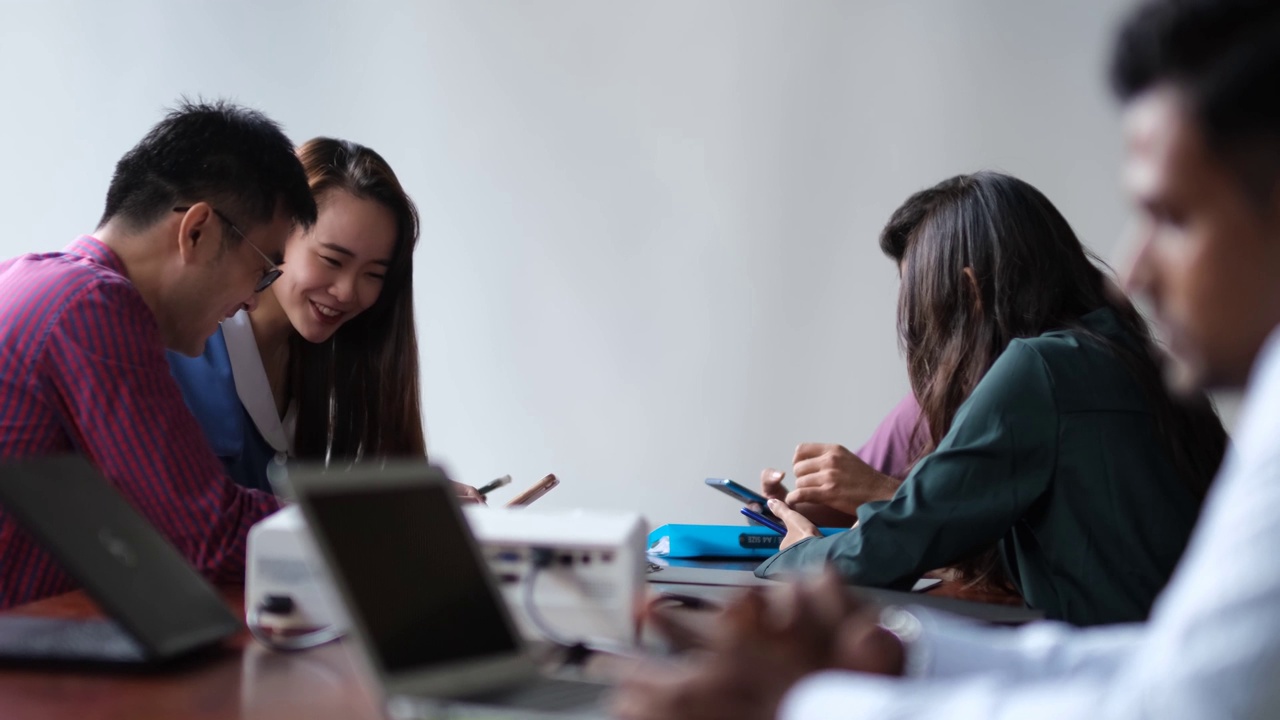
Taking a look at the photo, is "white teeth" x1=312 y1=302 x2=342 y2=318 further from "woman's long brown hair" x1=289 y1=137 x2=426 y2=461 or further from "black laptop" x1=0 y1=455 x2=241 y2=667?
"black laptop" x1=0 y1=455 x2=241 y2=667

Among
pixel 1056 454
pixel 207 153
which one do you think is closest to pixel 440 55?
pixel 207 153

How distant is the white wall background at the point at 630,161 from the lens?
3266 mm

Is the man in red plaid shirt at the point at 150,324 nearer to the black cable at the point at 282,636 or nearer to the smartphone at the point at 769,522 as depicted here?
the black cable at the point at 282,636

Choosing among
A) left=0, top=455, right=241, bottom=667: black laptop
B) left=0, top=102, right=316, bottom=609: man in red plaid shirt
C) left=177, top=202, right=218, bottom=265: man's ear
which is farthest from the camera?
left=177, top=202, right=218, bottom=265: man's ear

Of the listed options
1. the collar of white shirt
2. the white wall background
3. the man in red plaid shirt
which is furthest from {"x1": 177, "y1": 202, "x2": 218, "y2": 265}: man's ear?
the white wall background

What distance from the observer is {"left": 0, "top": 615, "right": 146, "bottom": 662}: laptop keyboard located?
1.02 m

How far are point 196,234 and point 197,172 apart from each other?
0.10m

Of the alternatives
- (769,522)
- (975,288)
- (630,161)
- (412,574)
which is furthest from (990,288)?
(630,161)

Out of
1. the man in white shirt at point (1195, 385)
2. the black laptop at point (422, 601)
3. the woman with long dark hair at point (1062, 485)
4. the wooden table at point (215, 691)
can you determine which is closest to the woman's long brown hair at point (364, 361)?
the woman with long dark hair at point (1062, 485)

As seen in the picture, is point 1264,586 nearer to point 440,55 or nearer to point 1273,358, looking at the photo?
point 1273,358

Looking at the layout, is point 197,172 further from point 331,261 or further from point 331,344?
point 331,344

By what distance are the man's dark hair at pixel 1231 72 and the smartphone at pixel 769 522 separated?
1477mm

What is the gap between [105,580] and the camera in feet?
3.33

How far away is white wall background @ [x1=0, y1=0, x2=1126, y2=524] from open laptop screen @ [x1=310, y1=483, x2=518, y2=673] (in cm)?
237
